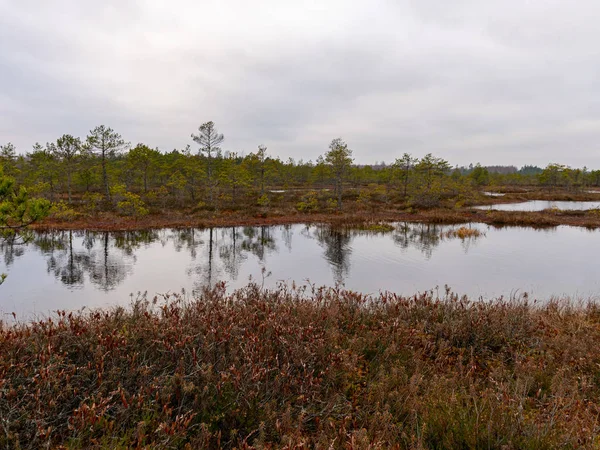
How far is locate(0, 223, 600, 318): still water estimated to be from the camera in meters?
11.7

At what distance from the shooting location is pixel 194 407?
377 centimetres

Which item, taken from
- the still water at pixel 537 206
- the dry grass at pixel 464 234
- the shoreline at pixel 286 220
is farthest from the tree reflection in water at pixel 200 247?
the still water at pixel 537 206

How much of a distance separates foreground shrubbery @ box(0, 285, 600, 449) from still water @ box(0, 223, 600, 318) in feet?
15.3

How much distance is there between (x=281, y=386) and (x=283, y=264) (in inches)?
450

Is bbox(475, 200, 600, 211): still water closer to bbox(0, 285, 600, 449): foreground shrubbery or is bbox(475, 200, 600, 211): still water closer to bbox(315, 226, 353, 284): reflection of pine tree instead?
bbox(315, 226, 353, 284): reflection of pine tree

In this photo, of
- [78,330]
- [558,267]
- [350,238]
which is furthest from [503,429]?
[350,238]

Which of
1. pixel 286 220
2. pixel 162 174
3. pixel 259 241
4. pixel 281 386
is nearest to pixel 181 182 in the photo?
pixel 162 174

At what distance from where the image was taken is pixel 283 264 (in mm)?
15617

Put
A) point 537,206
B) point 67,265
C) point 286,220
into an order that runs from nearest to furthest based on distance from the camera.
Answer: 1. point 67,265
2. point 286,220
3. point 537,206

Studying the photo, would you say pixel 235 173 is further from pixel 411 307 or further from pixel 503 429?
pixel 503 429

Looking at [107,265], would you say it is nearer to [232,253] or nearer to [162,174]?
[232,253]

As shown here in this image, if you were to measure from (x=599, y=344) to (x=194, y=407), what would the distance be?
771 centimetres

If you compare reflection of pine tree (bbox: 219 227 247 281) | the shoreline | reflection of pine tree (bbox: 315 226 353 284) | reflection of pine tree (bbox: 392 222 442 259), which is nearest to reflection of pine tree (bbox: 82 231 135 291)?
reflection of pine tree (bbox: 219 227 247 281)

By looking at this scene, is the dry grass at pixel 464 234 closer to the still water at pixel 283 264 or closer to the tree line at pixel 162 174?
the still water at pixel 283 264
